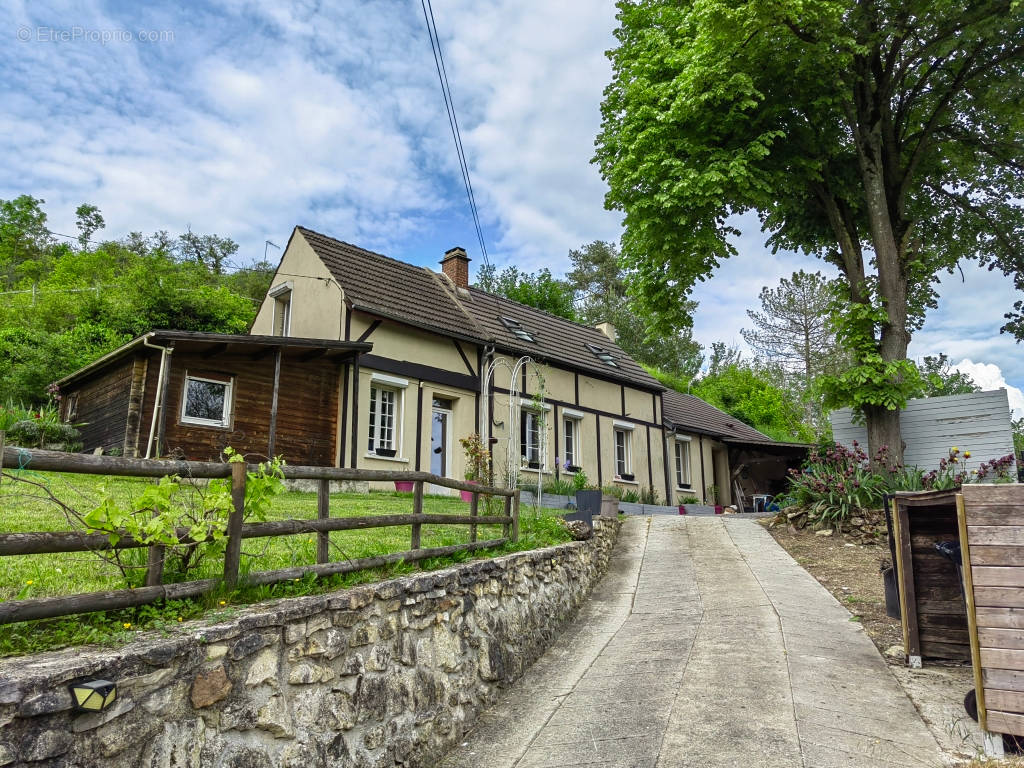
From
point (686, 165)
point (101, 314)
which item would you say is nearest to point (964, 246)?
point (686, 165)

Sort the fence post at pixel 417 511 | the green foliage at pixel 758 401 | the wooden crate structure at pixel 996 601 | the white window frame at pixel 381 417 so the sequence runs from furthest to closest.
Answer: the green foliage at pixel 758 401
the white window frame at pixel 381 417
the fence post at pixel 417 511
the wooden crate structure at pixel 996 601

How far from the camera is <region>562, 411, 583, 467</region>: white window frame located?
17.4 metres

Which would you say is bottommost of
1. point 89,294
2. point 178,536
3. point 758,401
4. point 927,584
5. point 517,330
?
point 927,584

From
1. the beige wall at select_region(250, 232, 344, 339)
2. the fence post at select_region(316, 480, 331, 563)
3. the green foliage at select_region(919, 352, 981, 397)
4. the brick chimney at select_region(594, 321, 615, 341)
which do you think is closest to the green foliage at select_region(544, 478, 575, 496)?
the beige wall at select_region(250, 232, 344, 339)

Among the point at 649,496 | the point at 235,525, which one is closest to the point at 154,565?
the point at 235,525

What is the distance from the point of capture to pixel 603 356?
2033 cm

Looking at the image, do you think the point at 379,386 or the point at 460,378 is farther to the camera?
the point at 460,378

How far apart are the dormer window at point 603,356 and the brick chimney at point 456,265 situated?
4481 mm

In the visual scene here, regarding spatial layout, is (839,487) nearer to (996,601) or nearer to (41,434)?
(996,601)

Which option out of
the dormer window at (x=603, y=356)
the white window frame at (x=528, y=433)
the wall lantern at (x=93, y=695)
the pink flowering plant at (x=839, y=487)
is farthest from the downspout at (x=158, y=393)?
the dormer window at (x=603, y=356)

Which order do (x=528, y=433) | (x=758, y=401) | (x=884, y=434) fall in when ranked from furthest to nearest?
(x=758, y=401) → (x=528, y=433) → (x=884, y=434)

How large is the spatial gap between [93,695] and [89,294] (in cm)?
2870

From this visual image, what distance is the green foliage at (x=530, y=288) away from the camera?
3434cm

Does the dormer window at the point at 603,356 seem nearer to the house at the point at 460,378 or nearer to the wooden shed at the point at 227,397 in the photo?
the house at the point at 460,378
